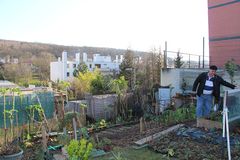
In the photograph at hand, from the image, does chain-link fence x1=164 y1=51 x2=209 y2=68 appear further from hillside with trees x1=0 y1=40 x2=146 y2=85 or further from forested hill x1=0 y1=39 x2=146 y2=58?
forested hill x1=0 y1=39 x2=146 y2=58

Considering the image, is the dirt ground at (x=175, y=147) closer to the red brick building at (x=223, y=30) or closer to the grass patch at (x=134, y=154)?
the grass patch at (x=134, y=154)

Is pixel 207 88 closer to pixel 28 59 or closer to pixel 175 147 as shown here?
pixel 175 147

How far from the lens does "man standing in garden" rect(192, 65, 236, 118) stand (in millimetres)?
7398

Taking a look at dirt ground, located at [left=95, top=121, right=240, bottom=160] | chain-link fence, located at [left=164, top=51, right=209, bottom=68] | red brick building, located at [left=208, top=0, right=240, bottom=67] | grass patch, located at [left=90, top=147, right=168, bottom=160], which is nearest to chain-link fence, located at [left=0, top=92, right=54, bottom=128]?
dirt ground, located at [left=95, top=121, right=240, bottom=160]

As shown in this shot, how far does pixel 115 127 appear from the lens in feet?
31.4

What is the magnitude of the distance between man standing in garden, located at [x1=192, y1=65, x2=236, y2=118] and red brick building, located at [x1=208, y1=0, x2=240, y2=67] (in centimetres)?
772

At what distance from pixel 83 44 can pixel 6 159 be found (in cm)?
7053

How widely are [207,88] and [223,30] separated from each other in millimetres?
9913

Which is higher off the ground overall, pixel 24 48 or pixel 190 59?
pixel 24 48

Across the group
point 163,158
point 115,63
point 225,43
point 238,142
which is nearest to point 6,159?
point 163,158

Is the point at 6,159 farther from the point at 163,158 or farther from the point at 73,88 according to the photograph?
the point at 73,88

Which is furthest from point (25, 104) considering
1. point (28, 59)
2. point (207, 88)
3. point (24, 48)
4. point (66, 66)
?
point (24, 48)

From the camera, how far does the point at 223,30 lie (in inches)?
639

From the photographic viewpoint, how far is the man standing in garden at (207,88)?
7398 mm
